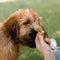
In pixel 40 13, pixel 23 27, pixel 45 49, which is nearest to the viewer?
pixel 45 49

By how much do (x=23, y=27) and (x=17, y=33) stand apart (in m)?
0.14

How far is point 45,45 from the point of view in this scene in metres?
4.73

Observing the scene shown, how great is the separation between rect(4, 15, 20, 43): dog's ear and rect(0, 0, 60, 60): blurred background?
60.2 inches

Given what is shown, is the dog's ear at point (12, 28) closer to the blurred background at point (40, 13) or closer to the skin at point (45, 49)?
the skin at point (45, 49)

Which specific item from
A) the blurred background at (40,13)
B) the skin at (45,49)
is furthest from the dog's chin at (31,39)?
the blurred background at (40,13)

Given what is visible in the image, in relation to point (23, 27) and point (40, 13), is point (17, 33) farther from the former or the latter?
point (40, 13)

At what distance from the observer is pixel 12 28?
5820 mm

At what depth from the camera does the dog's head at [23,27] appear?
5.71 meters

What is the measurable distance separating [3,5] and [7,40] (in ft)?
22.9

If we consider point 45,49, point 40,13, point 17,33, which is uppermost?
point 40,13

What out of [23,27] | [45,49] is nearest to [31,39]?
[23,27]

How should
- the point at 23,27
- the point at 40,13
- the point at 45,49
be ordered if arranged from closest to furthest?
the point at 45,49 < the point at 23,27 < the point at 40,13

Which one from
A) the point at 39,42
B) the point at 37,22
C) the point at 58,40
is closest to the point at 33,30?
the point at 37,22

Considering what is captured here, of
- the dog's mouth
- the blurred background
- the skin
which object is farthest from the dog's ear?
the blurred background
